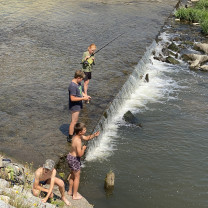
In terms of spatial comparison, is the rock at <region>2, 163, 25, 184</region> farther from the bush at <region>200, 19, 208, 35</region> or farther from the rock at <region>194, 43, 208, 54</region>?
the bush at <region>200, 19, 208, 35</region>

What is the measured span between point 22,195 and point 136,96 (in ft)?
30.3

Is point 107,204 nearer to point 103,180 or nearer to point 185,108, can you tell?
point 103,180

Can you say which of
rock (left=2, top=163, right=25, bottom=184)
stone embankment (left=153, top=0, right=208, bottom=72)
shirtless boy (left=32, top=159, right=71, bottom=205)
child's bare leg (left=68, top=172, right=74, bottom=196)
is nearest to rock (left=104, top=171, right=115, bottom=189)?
child's bare leg (left=68, top=172, right=74, bottom=196)

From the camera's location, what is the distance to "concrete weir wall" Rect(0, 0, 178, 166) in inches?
399

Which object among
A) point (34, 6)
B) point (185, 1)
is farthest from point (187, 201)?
point (185, 1)

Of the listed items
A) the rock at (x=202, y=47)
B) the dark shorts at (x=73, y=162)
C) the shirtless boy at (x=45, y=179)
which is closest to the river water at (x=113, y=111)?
the dark shorts at (x=73, y=162)

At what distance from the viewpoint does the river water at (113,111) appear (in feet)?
31.1

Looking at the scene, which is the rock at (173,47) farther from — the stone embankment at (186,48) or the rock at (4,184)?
the rock at (4,184)

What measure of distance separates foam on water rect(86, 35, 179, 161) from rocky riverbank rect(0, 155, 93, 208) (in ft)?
A: 7.96

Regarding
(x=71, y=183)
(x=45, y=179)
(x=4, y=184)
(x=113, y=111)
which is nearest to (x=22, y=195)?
(x=4, y=184)

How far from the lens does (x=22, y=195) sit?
6859 mm

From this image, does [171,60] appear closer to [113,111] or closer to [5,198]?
[113,111]

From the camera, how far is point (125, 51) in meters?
18.5

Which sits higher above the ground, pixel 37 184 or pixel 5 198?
pixel 5 198
